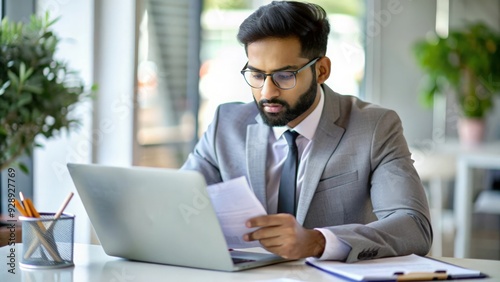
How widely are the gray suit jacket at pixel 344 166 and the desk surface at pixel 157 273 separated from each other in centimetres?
25

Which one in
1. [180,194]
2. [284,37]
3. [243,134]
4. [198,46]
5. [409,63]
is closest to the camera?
[180,194]

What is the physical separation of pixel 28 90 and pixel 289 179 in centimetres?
93

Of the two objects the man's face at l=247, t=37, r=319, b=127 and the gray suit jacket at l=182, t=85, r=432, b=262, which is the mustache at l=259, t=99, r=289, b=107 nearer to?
the man's face at l=247, t=37, r=319, b=127

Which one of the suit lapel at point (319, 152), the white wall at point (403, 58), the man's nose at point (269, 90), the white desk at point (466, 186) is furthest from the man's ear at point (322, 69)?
the white wall at point (403, 58)

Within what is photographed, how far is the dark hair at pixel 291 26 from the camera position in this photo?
2211 millimetres

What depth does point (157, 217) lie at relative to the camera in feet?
5.59

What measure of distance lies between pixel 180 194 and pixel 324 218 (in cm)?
74

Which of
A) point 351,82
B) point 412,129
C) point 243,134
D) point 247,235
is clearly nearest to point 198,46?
point 351,82

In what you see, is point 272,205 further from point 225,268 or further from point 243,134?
point 225,268

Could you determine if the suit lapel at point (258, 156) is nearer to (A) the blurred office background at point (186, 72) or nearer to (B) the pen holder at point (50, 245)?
(B) the pen holder at point (50, 245)

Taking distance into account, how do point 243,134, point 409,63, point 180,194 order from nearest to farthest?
point 180,194, point 243,134, point 409,63

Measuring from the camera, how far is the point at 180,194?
162cm

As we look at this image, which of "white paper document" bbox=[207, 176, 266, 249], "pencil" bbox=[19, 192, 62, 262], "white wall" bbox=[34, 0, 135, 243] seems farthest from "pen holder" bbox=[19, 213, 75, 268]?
"white wall" bbox=[34, 0, 135, 243]

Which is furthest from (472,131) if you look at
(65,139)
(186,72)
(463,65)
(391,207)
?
(391,207)
